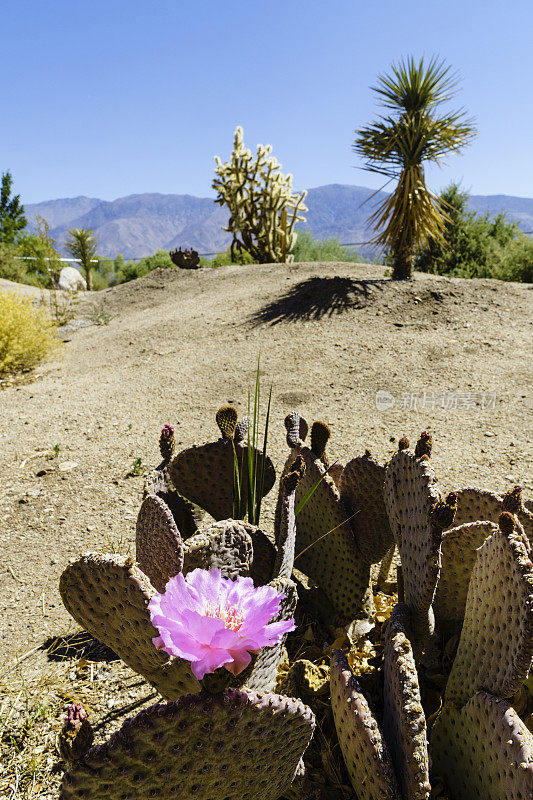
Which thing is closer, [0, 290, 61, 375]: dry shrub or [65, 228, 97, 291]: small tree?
[0, 290, 61, 375]: dry shrub

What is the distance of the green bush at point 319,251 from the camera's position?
1822 cm

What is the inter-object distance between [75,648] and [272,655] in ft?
3.90

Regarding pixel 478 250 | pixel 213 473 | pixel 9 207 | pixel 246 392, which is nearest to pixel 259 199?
pixel 478 250

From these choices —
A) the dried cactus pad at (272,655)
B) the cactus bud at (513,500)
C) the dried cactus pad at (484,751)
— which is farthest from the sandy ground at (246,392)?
the cactus bud at (513,500)

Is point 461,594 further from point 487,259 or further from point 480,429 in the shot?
point 487,259

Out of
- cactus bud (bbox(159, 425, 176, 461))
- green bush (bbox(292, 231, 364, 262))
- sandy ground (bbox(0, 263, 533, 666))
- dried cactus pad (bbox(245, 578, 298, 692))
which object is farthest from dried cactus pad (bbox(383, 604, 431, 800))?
green bush (bbox(292, 231, 364, 262))

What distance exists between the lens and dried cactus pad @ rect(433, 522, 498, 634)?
6.37 ft

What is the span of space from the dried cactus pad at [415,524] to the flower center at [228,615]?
2.38 feet

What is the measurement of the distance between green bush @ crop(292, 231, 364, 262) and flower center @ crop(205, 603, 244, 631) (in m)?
17.1

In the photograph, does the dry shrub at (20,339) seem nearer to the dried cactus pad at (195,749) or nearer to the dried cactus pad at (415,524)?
the dried cactus pad at (415,524)

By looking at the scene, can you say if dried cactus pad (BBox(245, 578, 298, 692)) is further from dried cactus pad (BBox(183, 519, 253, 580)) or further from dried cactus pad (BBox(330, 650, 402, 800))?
dried cactus pad (BBox(183, 519, 253, 580))

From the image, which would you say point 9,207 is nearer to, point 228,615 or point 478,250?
point 478,250

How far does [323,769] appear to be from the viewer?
1.78 m

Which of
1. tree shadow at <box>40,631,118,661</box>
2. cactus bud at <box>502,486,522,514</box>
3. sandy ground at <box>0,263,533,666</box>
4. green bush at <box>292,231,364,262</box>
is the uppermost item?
green bush at <box>292,231,364,262</box>
